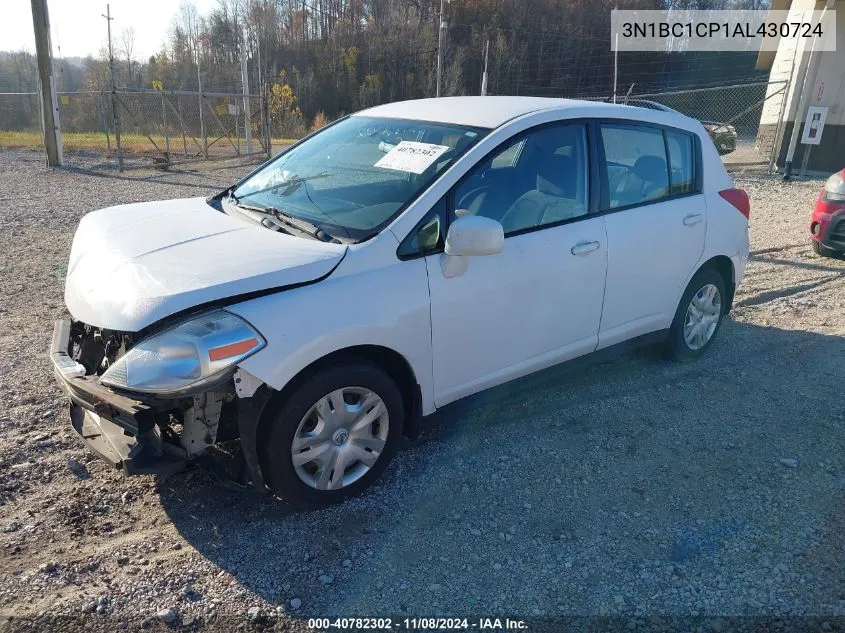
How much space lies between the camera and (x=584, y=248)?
150 inches

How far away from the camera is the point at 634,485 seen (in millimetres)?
3439

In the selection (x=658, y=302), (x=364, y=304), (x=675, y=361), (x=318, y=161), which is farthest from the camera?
(x=675, y=361)

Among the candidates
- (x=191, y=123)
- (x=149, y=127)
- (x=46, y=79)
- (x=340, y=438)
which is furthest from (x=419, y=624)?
(x=191, y=123)

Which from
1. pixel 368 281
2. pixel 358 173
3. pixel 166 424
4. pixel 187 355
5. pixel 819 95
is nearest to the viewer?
pixel 187 355

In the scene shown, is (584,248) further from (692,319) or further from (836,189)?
(836,189)

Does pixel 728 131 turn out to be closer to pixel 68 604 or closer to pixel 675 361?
pixel 675 361

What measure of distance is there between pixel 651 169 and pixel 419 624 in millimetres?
3269

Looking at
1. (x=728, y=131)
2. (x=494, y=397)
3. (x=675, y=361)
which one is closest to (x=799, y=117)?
(x=728, y=131)

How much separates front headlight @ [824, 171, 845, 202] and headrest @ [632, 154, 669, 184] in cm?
456

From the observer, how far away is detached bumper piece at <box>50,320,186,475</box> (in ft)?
8.83

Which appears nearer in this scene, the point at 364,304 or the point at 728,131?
the point at 364,304

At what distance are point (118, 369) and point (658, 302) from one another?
135 inches

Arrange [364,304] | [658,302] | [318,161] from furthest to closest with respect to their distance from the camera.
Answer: [658,302] < [318,161] < [364,304]

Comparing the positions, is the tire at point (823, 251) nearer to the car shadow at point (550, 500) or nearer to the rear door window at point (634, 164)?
the car shadow at point (550, 500)
